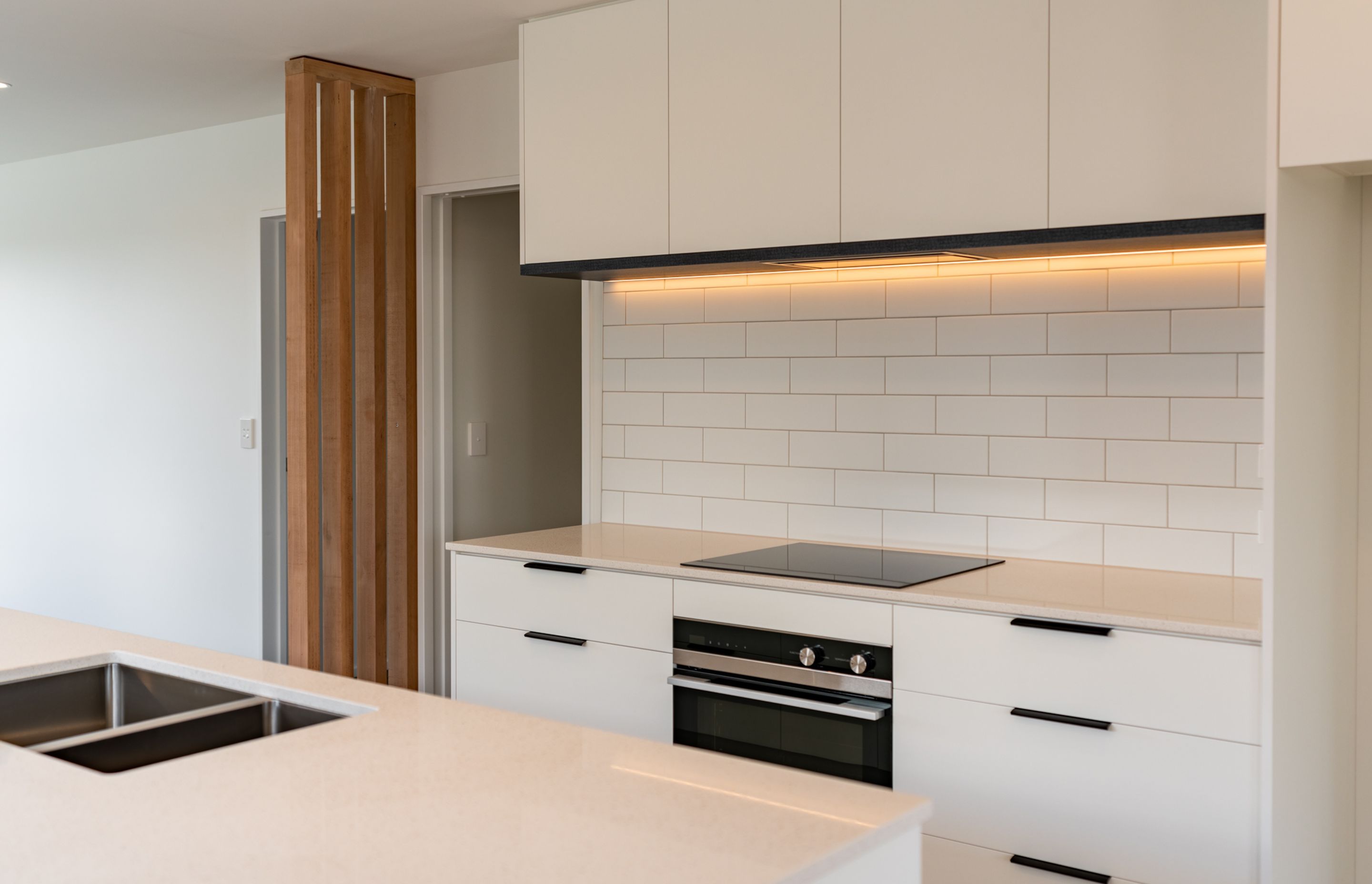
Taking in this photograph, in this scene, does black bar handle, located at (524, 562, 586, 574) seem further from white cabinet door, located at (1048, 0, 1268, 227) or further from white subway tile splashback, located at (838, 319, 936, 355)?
white cabinet door, located at (1048, 0, 1268, 227)

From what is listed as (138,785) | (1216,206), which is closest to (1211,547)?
(1216,206)

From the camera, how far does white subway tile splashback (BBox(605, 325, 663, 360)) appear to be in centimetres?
366

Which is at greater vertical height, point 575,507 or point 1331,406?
point 1331,406

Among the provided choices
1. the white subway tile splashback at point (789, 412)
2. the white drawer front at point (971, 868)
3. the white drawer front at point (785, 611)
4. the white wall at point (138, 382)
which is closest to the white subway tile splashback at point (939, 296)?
the white subway tile splashback at point (789, 412)

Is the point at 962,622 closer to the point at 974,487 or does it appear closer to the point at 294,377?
the point at 974,487

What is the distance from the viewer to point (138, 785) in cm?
134

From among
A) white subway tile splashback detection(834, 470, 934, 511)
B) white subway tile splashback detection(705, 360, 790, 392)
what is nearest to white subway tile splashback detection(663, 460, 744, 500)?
white subway tile splashback detection(705, 360, 790, 392)

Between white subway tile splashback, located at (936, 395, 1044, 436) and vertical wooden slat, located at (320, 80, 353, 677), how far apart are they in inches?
79.8

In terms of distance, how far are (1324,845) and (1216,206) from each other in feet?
4.16

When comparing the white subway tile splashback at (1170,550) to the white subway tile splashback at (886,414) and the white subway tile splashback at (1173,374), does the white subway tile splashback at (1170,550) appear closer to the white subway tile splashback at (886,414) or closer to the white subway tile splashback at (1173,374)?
the white subway tile splashback at (1173,374)

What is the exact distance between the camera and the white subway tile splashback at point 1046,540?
2.87 m

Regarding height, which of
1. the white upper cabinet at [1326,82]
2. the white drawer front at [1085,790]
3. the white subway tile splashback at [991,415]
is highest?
the white upper cabinet at [1326,82]

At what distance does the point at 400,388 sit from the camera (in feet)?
13.8

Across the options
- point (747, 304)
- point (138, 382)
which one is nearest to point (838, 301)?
point (747, 304)
